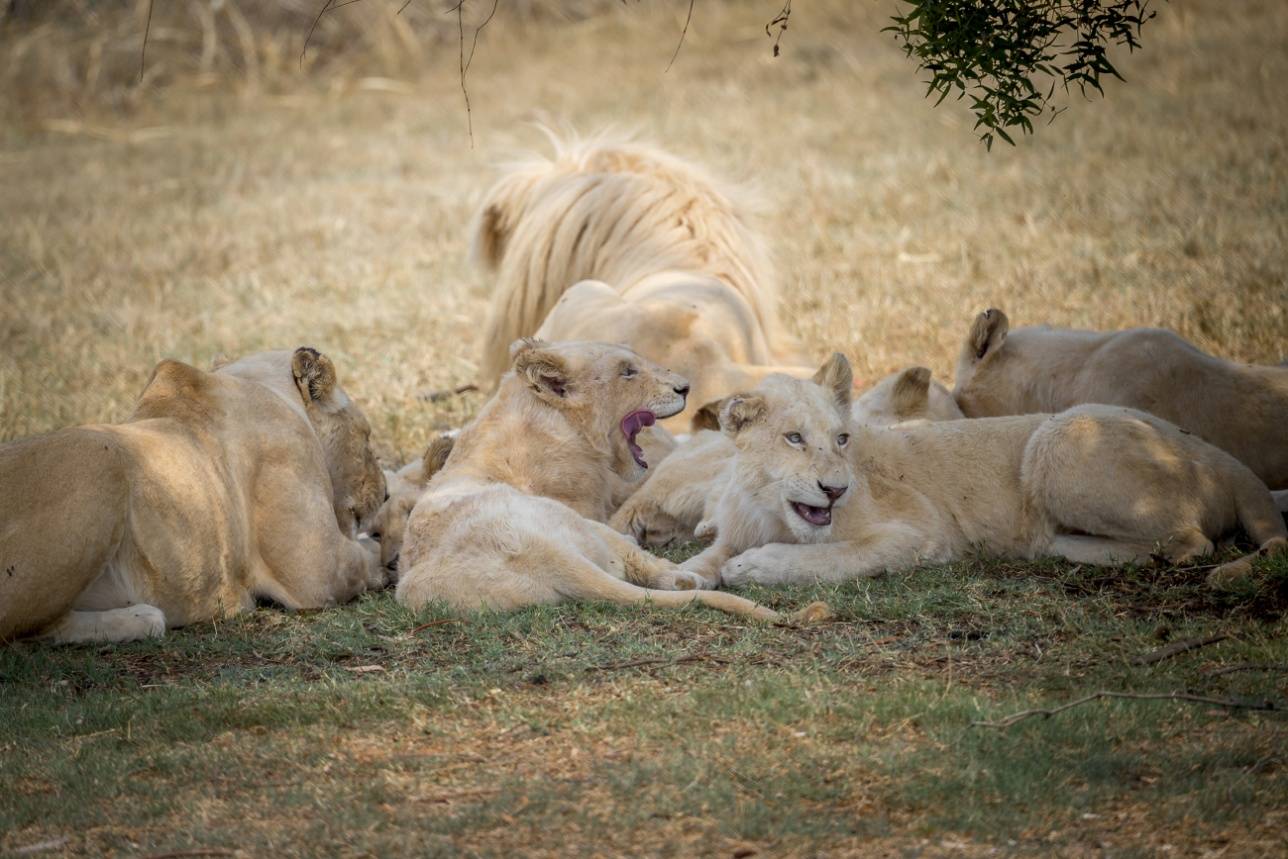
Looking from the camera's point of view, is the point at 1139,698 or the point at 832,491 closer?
the point at 1139,698

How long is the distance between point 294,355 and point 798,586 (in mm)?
2174

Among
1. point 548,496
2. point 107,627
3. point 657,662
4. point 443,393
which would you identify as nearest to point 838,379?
point 548,496

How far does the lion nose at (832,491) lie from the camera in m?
5.23

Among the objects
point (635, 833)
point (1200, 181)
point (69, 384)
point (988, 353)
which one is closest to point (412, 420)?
point (69, 384)

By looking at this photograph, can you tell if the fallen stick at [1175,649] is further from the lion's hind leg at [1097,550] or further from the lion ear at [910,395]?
the lion ear at [910,395]

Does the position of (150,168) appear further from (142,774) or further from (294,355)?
(142,774)

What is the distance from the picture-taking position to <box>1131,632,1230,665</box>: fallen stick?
14.3ft

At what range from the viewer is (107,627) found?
5043mm

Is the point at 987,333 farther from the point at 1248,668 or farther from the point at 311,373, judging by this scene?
the point at 311,373

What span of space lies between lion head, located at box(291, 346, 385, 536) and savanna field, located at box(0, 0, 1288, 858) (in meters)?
0.64

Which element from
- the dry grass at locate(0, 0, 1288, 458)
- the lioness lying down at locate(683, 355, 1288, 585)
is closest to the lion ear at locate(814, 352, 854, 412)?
the lioness lying down at locate(683, 355, 1288, 585)

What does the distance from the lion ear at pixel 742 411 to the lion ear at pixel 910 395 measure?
4.14 feet

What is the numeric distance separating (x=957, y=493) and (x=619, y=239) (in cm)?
353

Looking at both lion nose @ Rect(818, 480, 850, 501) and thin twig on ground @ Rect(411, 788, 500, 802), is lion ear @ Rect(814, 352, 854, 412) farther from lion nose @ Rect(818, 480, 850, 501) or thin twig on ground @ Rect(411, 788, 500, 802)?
thin twig on ground @ Rect(411, 788, 500, 802)
